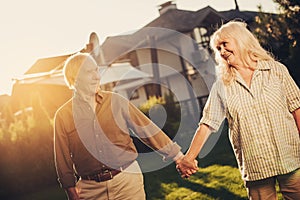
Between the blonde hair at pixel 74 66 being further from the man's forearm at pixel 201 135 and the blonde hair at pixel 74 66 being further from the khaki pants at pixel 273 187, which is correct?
the khaki pants at pixel 273 187

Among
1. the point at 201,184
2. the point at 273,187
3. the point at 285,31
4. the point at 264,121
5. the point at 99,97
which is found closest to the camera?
the point at 264,121

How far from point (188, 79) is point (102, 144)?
120 ft

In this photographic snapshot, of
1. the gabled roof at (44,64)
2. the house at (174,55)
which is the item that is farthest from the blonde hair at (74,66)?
the gabled roof at (44,64)

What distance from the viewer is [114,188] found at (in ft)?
14.0

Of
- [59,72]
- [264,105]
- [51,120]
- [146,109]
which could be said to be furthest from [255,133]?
[59,72]

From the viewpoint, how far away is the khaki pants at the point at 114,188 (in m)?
4.27

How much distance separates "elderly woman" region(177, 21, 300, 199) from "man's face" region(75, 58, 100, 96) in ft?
3.76

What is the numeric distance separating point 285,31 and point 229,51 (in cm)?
1549

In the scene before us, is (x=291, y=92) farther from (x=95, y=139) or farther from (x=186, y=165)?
(x=95, y=139)

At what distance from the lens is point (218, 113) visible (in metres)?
4.02

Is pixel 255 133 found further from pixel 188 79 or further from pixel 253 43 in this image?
pixel 188 79

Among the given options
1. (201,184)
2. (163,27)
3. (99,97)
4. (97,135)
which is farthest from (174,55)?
(97,135)

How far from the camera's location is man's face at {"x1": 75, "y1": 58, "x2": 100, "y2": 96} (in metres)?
4.30

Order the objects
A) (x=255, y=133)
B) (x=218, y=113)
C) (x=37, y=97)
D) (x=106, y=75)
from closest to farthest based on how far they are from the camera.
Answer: (x=255, y=133), (x=218, y=113), (x=37, y=97), (x=106, y=75)
